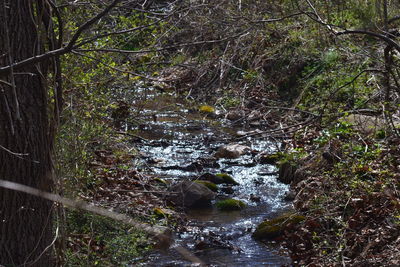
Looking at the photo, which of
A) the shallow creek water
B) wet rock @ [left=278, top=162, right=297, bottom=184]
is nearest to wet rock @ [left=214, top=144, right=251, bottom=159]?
the shallow creek water

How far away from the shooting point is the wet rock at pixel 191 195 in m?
7.76

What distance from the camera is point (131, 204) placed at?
22.3 feet

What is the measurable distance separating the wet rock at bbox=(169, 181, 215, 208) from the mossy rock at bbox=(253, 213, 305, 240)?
1.06m

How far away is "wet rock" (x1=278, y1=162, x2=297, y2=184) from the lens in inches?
337

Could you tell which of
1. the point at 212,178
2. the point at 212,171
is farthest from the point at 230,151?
the point at 212,178

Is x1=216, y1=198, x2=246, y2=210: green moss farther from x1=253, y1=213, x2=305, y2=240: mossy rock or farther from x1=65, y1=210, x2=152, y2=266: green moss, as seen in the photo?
x1=65, y1=210, x2=152, y2=266: green moss

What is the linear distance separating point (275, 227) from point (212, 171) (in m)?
2.32

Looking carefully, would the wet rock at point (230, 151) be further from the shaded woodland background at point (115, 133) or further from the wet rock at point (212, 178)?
the wet rock at point (212, 178)

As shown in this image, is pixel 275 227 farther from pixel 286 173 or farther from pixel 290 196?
pixel 286 173

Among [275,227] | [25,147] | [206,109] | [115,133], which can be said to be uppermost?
[25,147]

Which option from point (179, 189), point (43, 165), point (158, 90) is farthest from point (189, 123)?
point (43, 165)

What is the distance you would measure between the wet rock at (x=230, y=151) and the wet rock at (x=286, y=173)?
1.16 m

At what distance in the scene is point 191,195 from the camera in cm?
783

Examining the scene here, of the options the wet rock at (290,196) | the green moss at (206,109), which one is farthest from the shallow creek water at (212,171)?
the green moss at (206,109)
